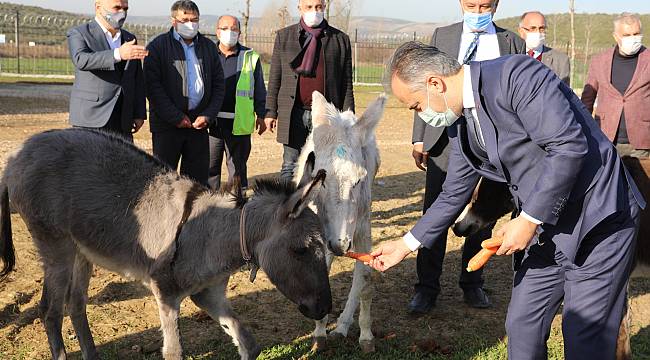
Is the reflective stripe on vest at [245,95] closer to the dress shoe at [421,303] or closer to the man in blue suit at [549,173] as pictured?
the dress shoe at [421,303]

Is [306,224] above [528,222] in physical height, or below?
below

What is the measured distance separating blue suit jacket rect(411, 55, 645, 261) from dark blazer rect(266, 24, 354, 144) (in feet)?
9.89

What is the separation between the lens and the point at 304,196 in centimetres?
355

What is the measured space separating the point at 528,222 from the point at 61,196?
9.83ft

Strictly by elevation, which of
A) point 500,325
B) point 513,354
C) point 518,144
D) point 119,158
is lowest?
point 500,325

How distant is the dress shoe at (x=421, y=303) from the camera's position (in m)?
5.42

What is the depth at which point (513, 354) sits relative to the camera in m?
3.33

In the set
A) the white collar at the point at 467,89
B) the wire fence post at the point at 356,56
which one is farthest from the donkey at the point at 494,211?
the wire fence post at the point at 356,56

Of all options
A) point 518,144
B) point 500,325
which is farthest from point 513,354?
point 500,325

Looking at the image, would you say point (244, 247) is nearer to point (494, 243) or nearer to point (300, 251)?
point (300, 251)

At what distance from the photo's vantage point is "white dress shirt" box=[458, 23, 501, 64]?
4.96 meters

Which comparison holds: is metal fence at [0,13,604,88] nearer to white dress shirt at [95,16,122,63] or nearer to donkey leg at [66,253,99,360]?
white dress shirt at [95,16,122,63]

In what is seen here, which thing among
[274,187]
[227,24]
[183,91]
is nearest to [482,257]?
[274,187]

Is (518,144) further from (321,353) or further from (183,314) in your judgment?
(183,314)
